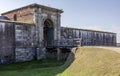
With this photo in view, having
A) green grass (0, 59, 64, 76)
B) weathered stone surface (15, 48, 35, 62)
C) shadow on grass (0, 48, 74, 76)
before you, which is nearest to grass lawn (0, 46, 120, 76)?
shadow on grass (0, 48, 74, 76)

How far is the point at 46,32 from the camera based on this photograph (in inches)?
1161

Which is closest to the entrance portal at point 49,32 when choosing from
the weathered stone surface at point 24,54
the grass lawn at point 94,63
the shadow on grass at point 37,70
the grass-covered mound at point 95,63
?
the weathered stone surface at point 24,54

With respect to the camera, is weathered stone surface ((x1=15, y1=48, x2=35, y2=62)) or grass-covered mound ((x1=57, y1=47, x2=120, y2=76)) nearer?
grass-covered mound ((x1=57, y1=47, x2=120, y2=76))

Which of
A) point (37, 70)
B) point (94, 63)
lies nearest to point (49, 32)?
point (37, 70)

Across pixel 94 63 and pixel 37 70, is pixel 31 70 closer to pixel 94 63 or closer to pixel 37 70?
pixel 37 70

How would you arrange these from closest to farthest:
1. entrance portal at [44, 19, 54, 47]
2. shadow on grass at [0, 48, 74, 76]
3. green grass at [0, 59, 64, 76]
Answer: shadow on grass at [0, 48, 74, 76]
green grass at [0, 59, 64, 76]
entrance portal at [44, 19, 54, 47]

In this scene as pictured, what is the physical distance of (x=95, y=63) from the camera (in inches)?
388

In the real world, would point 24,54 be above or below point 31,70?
above

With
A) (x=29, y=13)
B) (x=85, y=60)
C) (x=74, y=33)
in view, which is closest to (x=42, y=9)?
(x=29, y=13)

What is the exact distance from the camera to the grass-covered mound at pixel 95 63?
29.7 feet

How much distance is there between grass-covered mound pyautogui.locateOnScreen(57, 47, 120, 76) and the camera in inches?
356

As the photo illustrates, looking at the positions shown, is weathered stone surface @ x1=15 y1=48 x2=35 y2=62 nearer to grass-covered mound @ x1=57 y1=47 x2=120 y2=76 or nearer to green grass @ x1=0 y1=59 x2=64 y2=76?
green grass @ x1=0 y1=59 x2=64 y2=76

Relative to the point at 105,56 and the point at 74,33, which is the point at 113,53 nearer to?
the point at 105,56

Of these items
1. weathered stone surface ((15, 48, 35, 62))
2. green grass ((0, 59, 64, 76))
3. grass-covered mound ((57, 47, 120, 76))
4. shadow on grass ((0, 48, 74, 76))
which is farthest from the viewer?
weathered stone surface ((15, 48, 35, 62))
